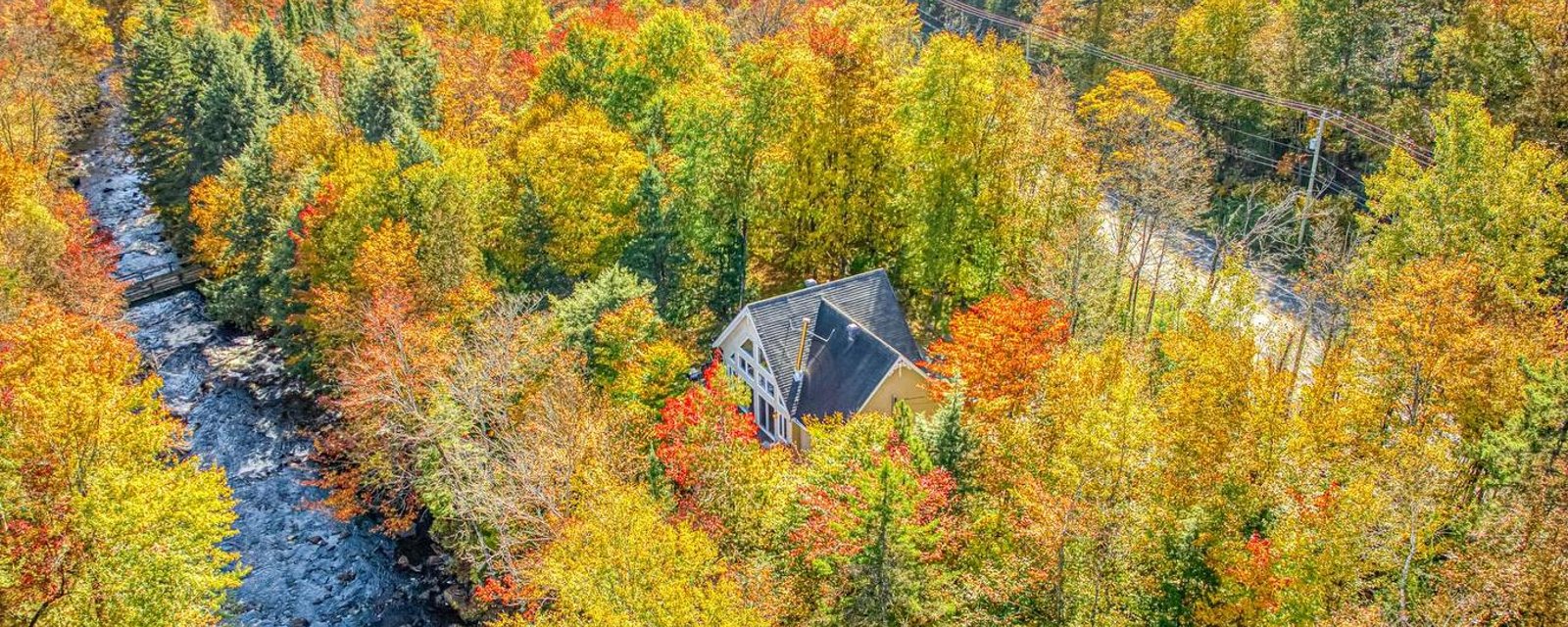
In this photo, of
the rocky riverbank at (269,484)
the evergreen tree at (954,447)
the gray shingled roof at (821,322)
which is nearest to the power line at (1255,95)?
the gray shingled roof at (821,322)

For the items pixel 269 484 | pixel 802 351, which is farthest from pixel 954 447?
pixel 269 484

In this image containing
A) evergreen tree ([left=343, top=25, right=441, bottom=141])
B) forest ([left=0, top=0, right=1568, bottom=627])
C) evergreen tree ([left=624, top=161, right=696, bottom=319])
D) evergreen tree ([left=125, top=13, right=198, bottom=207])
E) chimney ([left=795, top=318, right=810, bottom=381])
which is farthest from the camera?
evergreen tree ([left=125, top=13, right=198, bottom=207])

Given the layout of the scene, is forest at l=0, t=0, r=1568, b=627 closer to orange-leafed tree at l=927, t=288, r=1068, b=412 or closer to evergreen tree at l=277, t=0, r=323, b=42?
orange-leafed tree at l=927, t=288, r=1068, b=412

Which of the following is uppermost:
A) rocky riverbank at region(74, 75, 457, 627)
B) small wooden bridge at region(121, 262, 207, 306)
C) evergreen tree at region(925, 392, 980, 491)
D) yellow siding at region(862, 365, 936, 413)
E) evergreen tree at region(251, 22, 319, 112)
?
evergreen tree at region(251, 22, 319, 112)

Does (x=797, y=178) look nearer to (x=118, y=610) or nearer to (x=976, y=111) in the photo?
(x=976, y=111)

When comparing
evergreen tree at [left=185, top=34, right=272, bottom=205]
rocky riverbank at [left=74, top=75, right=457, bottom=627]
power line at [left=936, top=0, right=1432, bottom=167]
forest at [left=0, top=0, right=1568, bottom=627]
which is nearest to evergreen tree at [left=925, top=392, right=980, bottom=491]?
forest at [left=0, top=0, right=1568, bottom=627]

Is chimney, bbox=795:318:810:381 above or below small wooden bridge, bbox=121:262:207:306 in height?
above

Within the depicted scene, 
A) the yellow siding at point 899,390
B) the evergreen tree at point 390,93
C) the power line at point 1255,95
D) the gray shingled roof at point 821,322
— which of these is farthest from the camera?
the evergreen tree at point 390,93

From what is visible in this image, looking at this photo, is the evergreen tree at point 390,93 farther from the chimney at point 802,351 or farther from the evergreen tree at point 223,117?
the chimney at point 802,351
